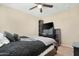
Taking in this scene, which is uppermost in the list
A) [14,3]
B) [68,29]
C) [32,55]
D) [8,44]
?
[14,3]

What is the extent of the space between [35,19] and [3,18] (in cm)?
36

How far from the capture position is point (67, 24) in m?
1.53

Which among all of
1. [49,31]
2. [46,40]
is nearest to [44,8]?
[49,31]

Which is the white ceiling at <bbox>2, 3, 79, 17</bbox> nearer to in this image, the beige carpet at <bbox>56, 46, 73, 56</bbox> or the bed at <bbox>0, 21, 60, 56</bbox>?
the bed at <bbox>0, 21, 60, 56</bbox>

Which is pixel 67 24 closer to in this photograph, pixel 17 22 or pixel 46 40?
pixel 46 40

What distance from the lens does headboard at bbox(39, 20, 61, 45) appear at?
4.96ft

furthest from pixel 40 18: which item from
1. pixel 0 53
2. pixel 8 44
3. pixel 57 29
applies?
pixel 0 53

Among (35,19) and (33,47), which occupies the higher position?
(35,19)

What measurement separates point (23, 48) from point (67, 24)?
1.86 ft

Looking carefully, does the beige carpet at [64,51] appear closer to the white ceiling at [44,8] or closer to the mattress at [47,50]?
the mattress at [47,50]

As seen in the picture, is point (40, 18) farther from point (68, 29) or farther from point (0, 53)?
point (0, 53)

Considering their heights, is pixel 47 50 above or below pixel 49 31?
below

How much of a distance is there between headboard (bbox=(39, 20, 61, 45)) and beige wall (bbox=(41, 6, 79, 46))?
0.05m

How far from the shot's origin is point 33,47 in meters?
1.49
